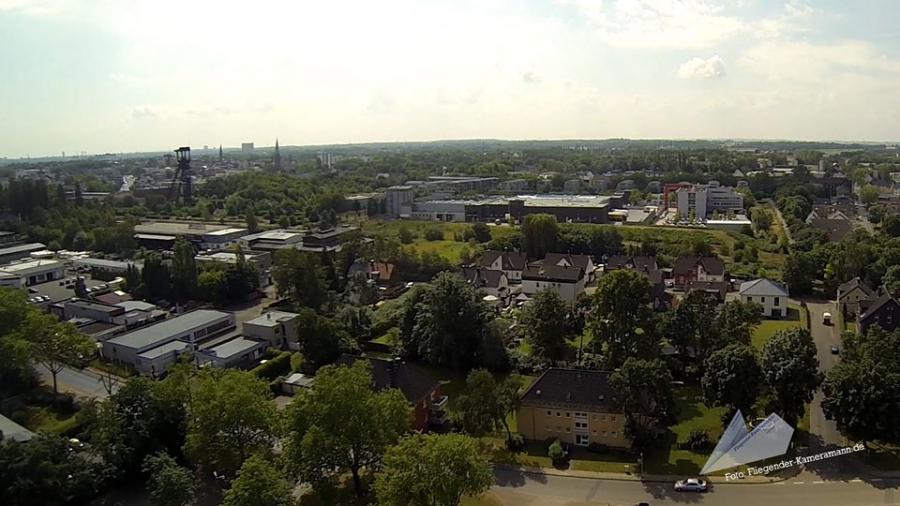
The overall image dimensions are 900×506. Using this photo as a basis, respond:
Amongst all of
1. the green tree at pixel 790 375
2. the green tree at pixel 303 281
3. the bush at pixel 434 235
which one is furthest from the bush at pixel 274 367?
the bush at pixel 434 235

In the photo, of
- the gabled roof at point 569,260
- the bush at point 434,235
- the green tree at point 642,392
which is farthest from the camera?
the bush at point 434,235

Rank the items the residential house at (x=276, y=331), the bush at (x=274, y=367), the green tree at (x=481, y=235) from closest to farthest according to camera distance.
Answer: the bush at (x=274, y=367) < the residential house at (x=276, y=331) < the green tree at (x=481, y=235)

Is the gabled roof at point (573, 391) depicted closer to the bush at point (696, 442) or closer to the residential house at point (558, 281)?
the bush at point (696, 442)

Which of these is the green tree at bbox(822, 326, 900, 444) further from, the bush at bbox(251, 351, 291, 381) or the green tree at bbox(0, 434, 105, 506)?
the green tree at bbox(0, 434, 105, 506)

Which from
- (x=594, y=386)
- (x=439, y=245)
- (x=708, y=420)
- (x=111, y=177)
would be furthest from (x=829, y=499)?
(x=111, y=177)

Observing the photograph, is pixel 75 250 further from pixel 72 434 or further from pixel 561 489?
pixel 561 489

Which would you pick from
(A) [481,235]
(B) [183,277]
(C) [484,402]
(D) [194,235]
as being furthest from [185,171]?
(C) [484,402]

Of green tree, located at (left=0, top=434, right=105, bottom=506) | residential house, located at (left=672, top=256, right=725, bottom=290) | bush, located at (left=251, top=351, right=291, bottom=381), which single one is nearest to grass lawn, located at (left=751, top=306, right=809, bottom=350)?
residential house, located at (left=672, top=256, right=725, bottom=290)
